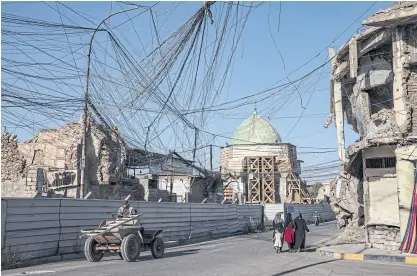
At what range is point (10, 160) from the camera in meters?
25.8

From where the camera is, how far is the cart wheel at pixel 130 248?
40.9 ft

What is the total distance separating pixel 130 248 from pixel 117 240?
1.68 ft

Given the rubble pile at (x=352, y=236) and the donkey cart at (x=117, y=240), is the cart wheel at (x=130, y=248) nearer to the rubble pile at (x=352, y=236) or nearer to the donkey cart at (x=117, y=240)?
the donkey cart at (x=117, y=240)

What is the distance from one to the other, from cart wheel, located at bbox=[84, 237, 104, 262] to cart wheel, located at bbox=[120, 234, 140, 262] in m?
1.00

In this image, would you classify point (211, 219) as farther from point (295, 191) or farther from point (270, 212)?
point (295, 191)

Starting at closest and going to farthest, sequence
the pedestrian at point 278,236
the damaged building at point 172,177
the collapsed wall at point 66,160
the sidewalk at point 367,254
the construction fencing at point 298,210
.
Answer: the sidewalk at point 367,254 < the pedestrian at point 278,236 < the collapsed wall at point 66,160 < the damaged building at point 172,177 < the construction fencing at point 298,210

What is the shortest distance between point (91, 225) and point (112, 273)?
261 inches

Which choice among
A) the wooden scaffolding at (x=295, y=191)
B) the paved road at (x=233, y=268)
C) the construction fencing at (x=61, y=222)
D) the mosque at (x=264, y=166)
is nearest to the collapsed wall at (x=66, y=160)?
the construction fencing at (x=61, y=222)

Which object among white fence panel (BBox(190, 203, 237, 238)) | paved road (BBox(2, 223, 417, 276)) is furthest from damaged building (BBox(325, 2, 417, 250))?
white fence panel (BBox(190, 203, 237, 238))

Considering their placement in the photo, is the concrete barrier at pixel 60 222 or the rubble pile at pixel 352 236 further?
the rubble pile at pixel 352 236

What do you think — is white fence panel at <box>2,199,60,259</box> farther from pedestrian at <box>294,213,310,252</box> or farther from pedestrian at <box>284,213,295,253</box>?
pedestrian at <box>294,213,310,252</box>

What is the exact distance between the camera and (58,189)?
2558cm

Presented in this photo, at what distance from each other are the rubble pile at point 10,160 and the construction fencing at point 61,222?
9.86 metres

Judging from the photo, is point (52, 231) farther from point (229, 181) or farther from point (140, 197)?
point (229, 181)
